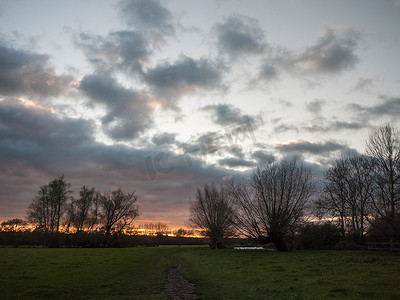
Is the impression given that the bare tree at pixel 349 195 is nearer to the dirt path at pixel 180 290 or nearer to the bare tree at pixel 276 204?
the bare tree at pixel 276 204

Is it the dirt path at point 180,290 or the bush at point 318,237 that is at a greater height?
the dirt path at point 180,290

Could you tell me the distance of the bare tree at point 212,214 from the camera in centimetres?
6844

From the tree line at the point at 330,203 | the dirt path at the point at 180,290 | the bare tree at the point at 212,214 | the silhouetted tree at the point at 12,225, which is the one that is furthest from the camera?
the silhouetted tree at the point at 12,225

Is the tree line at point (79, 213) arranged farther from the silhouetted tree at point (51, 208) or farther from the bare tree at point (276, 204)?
the bare tree at point (276, 204)

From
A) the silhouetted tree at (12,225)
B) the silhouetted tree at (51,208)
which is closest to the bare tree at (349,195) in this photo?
the silhouetted tree at (51,208)

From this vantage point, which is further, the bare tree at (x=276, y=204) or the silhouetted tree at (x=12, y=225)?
the silhouetted tree at (x=12, y=225)

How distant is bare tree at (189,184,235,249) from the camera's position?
225 feet

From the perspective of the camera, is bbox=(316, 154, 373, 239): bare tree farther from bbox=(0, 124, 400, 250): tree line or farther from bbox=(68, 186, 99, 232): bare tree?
bbox=(68, 186, 99, 232): bare tree

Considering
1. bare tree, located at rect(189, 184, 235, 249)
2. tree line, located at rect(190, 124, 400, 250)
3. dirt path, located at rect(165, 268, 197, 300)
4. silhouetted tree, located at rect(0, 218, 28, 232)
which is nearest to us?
dirt path, located at rect(165, 268, 197, 300)

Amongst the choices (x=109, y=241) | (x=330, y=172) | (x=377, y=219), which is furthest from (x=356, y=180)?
(x=109, y=241)

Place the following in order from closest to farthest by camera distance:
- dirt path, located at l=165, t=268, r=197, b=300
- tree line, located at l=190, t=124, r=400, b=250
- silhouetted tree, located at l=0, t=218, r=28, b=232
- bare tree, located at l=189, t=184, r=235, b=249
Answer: dirt path, located at l=165, t=268, r=197, b=300
tree line, located at l=190, t=124, r=400, b=250
bare tree, located at l=189, t=184, r=235, b=249
silhouetted tree, located at l=0, t=218, r=28, b=232

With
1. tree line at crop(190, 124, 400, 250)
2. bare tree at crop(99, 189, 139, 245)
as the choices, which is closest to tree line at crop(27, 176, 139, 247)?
bare tree at crop(99, 189, 139, 245)

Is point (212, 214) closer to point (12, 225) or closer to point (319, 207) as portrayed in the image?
point (319, 207)

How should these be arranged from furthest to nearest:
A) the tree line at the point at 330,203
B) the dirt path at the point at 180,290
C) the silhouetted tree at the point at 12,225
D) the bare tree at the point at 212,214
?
the silhouetted tree at the point at 12,225 → the bare tree at the point at 212,214 → the tree line at the point at 330,203 → the dirt path at the point at 180,290
